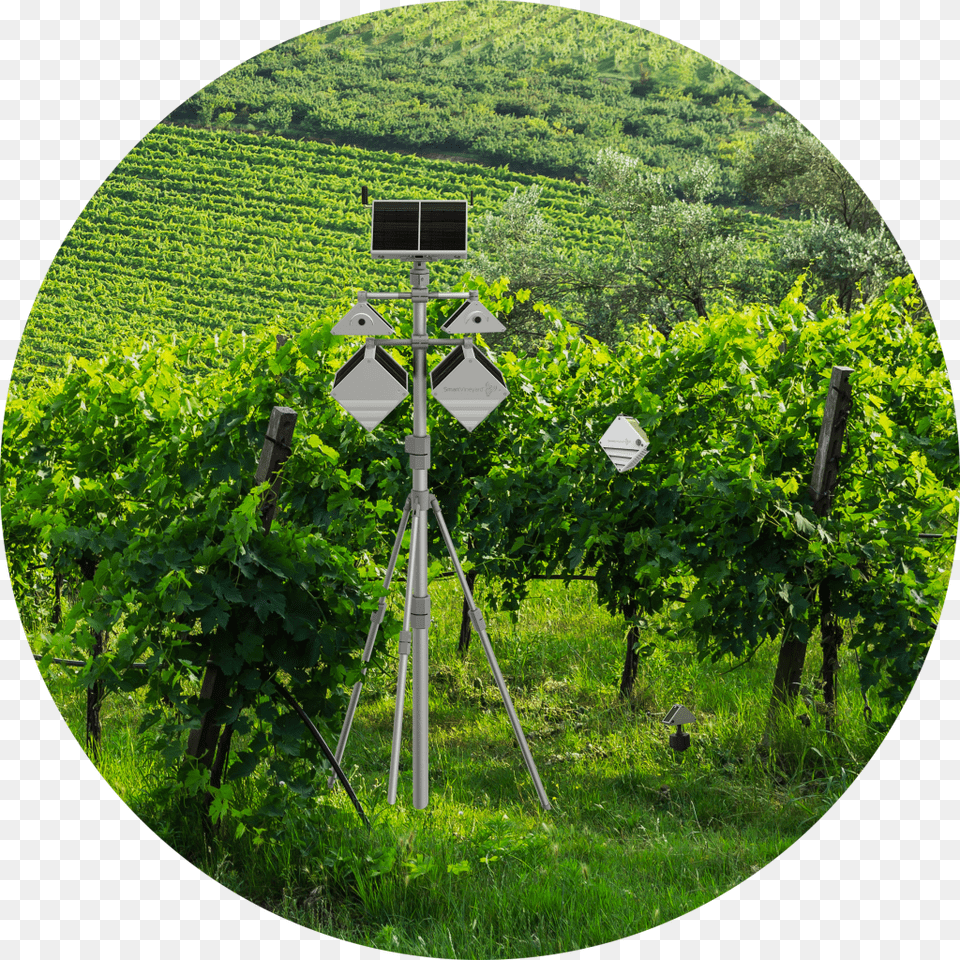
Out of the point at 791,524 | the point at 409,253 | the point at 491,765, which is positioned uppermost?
the point at 409,253

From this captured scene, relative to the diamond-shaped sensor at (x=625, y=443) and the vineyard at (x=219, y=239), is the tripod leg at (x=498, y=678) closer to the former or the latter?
the diamond-shaped sensor at (x=625, y=443)

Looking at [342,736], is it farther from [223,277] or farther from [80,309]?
[223,277]

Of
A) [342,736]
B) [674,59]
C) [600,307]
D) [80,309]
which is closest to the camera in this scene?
[342,736]

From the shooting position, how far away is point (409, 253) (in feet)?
11.9

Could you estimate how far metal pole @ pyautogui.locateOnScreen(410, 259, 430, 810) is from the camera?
12.1 feet

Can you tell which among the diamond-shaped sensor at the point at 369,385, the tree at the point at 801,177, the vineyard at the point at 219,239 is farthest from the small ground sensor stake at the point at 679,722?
the vineyard at the point at 219,239

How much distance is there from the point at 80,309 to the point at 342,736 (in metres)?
10.9

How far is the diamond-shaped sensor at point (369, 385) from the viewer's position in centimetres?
359

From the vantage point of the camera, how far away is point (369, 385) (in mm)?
3609

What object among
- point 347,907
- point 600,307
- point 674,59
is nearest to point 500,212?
point 600,307

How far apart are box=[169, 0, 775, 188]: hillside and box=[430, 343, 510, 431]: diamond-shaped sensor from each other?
2.10 metres

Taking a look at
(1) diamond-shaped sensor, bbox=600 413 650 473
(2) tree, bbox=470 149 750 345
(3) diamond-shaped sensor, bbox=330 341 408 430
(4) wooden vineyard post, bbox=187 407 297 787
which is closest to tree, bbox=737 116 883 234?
(2) tree, bbox=470 149 750 345

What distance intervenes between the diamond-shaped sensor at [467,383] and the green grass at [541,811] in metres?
1.66

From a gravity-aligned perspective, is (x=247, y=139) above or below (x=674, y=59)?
above
